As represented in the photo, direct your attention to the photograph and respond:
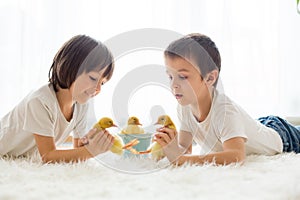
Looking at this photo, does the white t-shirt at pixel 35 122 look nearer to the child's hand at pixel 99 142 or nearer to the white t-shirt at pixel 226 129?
the child's hand at pixel 99 142

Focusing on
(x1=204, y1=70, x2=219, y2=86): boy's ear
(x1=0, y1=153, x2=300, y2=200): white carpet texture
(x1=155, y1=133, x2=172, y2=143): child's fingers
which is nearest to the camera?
(x1=0, y1=153, x2=300, y2=200): white carpet texture

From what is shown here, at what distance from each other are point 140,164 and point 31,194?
0.38 meters

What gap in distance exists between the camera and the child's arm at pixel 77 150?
3.55 feet

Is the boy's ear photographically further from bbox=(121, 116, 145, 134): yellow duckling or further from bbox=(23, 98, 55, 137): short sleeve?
bbox=(23, 98, 55, 137): short sleeve

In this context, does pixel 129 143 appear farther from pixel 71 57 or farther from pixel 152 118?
pixel 71 57

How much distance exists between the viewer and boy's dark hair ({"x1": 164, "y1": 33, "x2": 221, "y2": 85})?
121cm

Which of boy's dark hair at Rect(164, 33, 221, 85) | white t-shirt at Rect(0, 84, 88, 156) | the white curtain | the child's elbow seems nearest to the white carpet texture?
the child's elbow

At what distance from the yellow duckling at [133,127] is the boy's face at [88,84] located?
0.48 ft

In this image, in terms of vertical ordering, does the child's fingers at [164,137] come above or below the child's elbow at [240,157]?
above

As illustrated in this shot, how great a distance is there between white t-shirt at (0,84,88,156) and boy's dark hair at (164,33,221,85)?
0.38 meters

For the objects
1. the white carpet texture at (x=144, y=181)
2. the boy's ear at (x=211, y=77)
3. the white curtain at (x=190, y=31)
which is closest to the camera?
the white carpet texture at (x=144, y=181)

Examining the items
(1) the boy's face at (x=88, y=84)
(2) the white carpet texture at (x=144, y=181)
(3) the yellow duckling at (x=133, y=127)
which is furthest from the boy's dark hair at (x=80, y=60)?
(2) the white carpet texture at (x=144, y=181)

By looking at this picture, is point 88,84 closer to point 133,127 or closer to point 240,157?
point 133,127

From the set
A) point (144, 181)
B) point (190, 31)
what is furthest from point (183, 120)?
point (190, 31)
